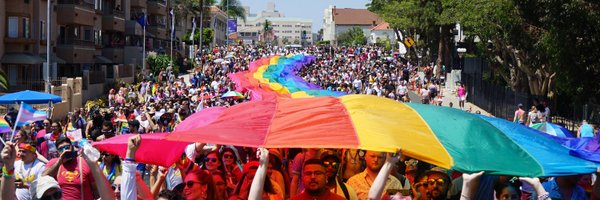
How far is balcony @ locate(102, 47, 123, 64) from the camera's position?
55.8m

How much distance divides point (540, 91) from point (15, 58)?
21.1 m

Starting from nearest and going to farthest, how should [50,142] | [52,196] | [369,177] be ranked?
[52,196]
[369,177]
[50,142]

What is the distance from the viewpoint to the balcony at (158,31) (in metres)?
71.1

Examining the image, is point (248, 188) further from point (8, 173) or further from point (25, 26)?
point (25, 26)

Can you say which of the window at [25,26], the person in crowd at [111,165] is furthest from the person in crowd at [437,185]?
the window at [25,26]

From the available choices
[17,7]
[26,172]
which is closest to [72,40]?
[17,7]

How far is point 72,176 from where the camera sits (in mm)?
8438

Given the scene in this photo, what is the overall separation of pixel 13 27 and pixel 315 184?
34.3 metres

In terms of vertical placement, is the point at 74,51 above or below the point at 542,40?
below

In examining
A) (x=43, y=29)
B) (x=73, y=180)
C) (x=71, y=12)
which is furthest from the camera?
(x=71, y=12)

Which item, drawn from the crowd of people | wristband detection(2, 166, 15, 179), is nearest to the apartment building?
the crowd of people

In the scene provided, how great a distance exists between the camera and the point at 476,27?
36000 millimetres

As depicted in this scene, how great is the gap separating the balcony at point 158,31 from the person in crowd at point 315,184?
63928 millimetres

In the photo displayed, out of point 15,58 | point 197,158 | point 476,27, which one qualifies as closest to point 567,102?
point 476,27
